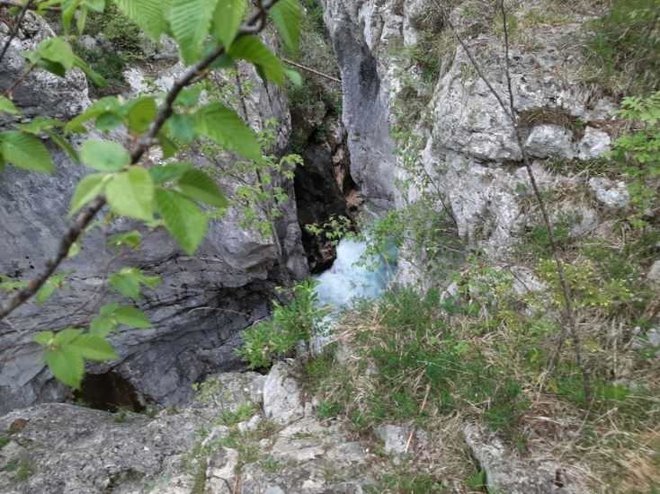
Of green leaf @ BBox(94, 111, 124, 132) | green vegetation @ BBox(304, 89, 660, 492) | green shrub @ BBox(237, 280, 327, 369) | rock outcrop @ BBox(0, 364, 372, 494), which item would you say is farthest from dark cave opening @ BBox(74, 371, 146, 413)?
green leaf @ BBox(94, 111, 124, 132)

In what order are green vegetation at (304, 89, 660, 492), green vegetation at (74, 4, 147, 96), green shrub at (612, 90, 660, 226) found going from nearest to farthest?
green vegetation at (304, 89, 660, 492) < green shrub at (612, 90, 660, 226) < green vegetation at (74, 4, 147, 96)

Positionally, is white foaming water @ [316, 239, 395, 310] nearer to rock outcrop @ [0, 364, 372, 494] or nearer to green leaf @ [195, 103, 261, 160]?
rock outcrop @ [0, 364, 372, 494]

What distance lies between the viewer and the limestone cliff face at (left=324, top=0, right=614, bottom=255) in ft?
13.4

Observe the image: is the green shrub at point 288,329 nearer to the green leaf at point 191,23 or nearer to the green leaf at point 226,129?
the green leaf at point 226,129

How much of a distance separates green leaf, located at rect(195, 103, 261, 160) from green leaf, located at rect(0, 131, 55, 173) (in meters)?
0.48

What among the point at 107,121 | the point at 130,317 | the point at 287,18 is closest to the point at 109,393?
the point at 130,317

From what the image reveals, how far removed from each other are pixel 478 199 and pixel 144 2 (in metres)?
4.18

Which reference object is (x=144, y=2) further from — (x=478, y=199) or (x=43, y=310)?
(x=43, y=310)

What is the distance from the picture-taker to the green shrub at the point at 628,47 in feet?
12.3

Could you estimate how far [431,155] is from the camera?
17.5ft

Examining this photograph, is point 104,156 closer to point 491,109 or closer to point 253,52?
point 253,52

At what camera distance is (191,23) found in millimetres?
713

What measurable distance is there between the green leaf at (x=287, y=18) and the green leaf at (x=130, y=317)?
31.3 inches

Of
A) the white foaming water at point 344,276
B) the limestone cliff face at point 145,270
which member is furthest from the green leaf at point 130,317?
the white foaming water at point 344,276
